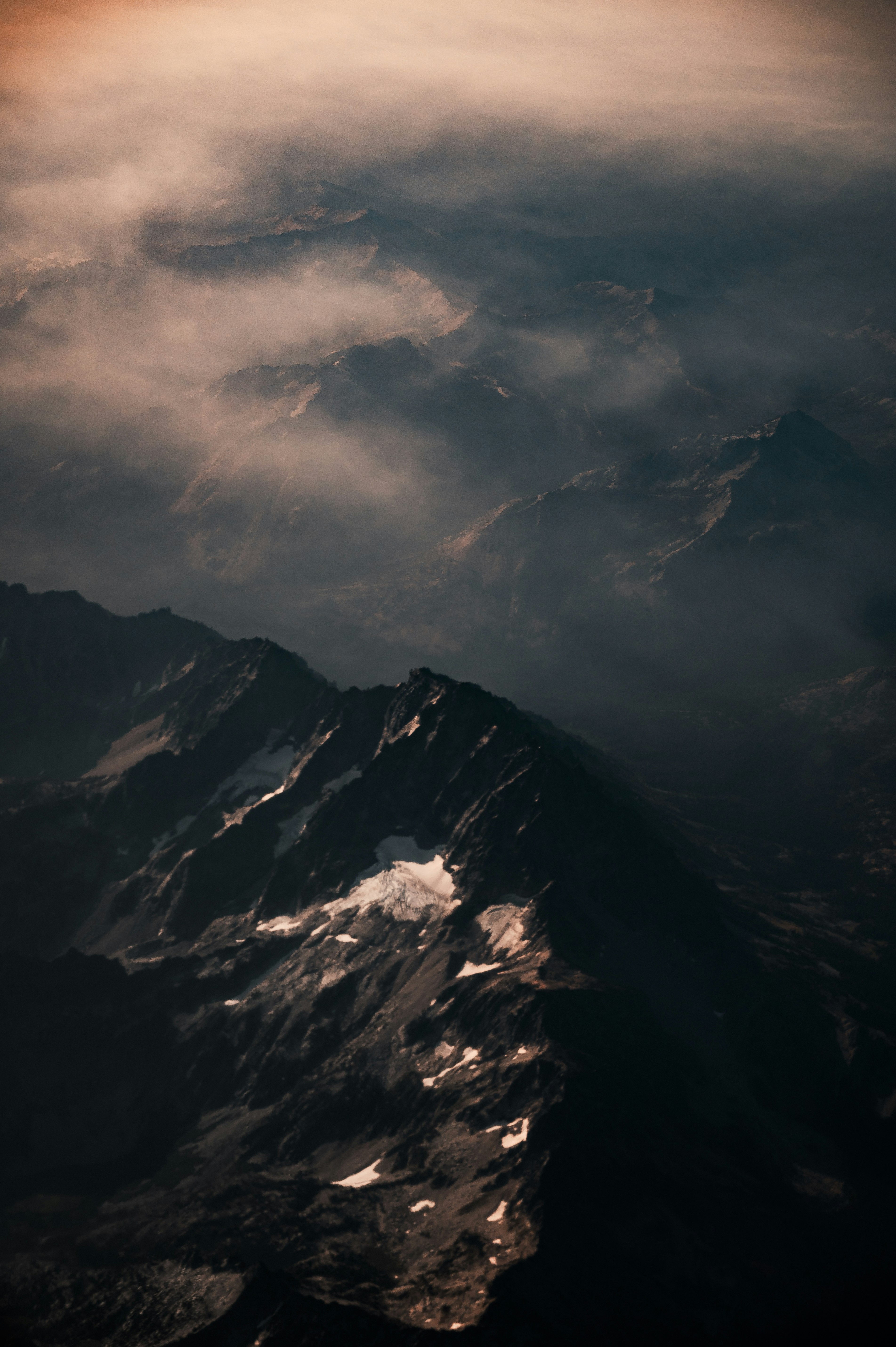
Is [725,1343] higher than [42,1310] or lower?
higher

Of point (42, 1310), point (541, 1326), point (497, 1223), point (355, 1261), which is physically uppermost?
point (541, 1326)

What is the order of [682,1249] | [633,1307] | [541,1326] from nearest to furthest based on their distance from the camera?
[541,1326] < [633,1307] < [682,1249]

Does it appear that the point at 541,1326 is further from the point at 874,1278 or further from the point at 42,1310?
the point at 42,1310

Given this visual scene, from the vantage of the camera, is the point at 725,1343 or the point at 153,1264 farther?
the point at 153,1264

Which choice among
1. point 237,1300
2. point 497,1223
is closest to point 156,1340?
point 237,1300

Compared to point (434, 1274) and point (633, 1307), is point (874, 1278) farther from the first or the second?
point (434, 1274)

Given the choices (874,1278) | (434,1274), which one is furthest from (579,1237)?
(874,1278)

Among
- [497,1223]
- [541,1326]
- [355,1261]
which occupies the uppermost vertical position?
[541,1326]

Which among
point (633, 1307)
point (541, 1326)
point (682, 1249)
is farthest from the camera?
point (682, 1249)

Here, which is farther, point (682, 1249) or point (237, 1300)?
point (682, 1249)
